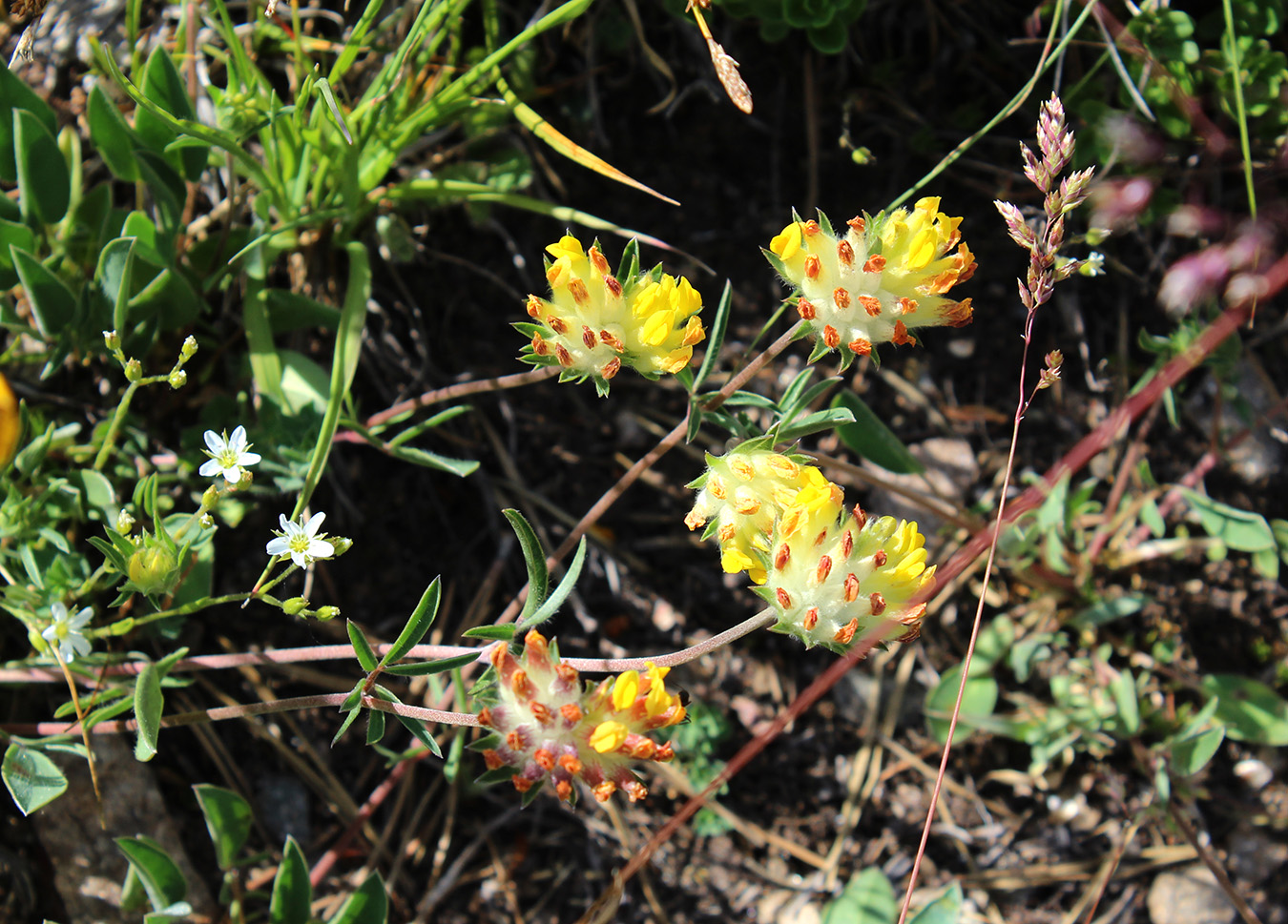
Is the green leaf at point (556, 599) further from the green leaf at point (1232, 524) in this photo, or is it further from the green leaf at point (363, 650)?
the green leaf at point (1232, 524)

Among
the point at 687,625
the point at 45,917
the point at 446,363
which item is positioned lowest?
the point at 45,917

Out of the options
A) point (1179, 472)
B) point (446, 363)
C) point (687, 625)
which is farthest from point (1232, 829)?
point (446, 363)

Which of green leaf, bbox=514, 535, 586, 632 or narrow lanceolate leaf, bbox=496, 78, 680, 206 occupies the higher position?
narrow lanceolate leaf, bbox=496, 78, 680, 206

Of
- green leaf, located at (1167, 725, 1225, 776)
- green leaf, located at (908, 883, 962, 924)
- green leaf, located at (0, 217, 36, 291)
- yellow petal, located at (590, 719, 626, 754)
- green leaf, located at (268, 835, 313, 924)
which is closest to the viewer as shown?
yellow petal, located at (590, 719, 626, 754)

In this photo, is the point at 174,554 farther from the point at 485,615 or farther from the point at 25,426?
the point at 485,615

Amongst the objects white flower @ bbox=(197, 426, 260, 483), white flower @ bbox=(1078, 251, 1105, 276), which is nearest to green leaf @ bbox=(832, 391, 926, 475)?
white flower @ bbox=(1078, 251, 1105, 276)

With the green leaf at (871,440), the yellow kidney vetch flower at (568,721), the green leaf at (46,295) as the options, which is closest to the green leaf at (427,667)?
the yellow kidney vetch flower at (568,721)

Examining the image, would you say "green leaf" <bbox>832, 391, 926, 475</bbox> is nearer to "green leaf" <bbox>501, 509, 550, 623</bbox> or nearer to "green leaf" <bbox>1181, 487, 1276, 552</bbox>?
"green leaf" <bbox>501, 509, 550, 623</bbox>
